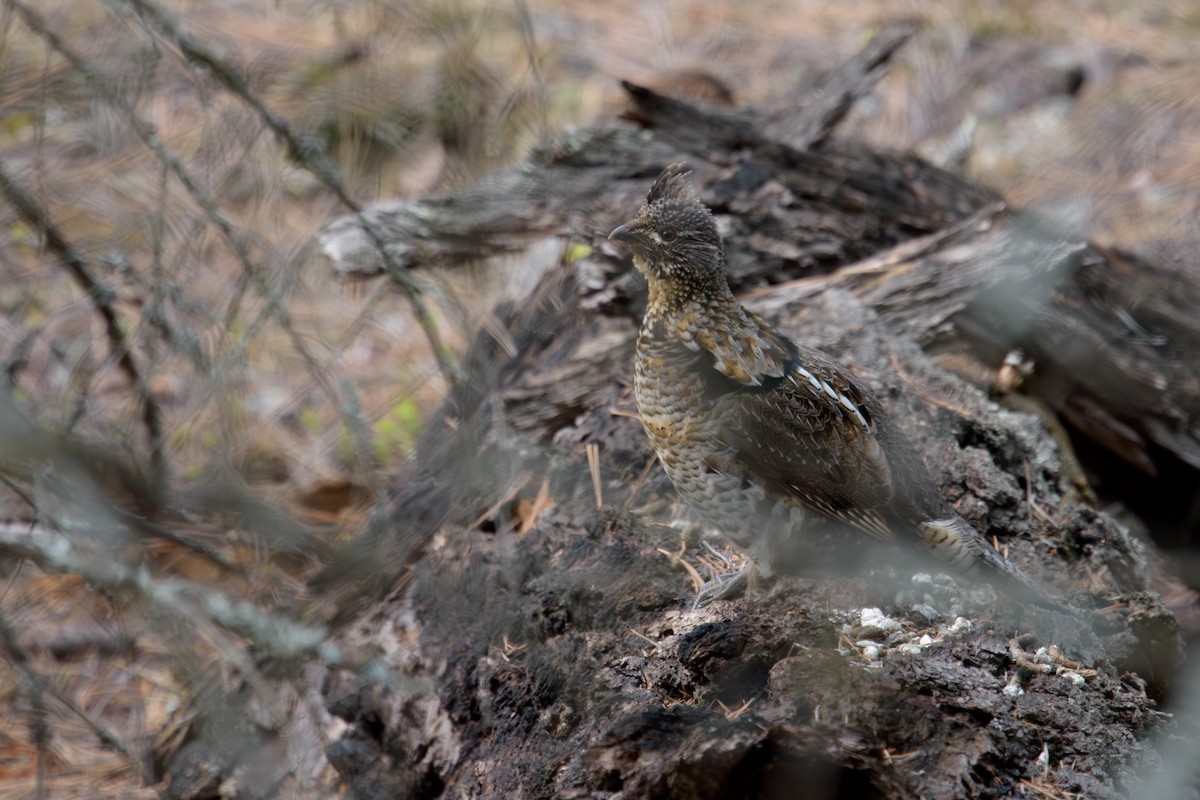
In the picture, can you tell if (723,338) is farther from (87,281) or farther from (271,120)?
(87,281)

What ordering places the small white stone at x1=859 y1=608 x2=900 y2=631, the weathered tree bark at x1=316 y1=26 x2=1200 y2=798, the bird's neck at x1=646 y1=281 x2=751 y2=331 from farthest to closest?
the bird's neck at x1=646 y1=281 x2=751 y2=331 → the small white stone at x1=859 y1=608 x2=900 y2=631 → the weathered tree bark at x1=316 y1=26 x2=1200 y2=798

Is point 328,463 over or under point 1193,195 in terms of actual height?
under

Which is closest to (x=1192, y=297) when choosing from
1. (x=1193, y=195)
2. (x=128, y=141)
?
(x=1193, y=195)

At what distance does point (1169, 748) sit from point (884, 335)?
1775 millimetres

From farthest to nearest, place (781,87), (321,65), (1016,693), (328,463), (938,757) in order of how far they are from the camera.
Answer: (781,87) → (328,463) → (321,65) → (1016,693) → (938,757)

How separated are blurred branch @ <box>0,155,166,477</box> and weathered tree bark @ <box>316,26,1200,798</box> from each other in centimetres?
93

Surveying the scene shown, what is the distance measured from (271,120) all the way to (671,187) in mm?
1133

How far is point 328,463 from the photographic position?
16.2 ft

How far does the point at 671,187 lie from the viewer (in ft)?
9.37

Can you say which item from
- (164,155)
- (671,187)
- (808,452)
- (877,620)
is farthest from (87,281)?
(877,620)

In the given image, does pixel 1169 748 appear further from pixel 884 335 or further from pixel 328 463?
pixel 328 463

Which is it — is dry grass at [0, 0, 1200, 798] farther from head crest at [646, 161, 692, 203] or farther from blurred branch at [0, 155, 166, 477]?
head crest at [646, 161, 692, 203]

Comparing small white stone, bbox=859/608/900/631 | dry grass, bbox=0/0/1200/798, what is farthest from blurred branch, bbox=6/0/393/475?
small white stone, bbox=859/608/900/631

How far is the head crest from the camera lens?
286cm
